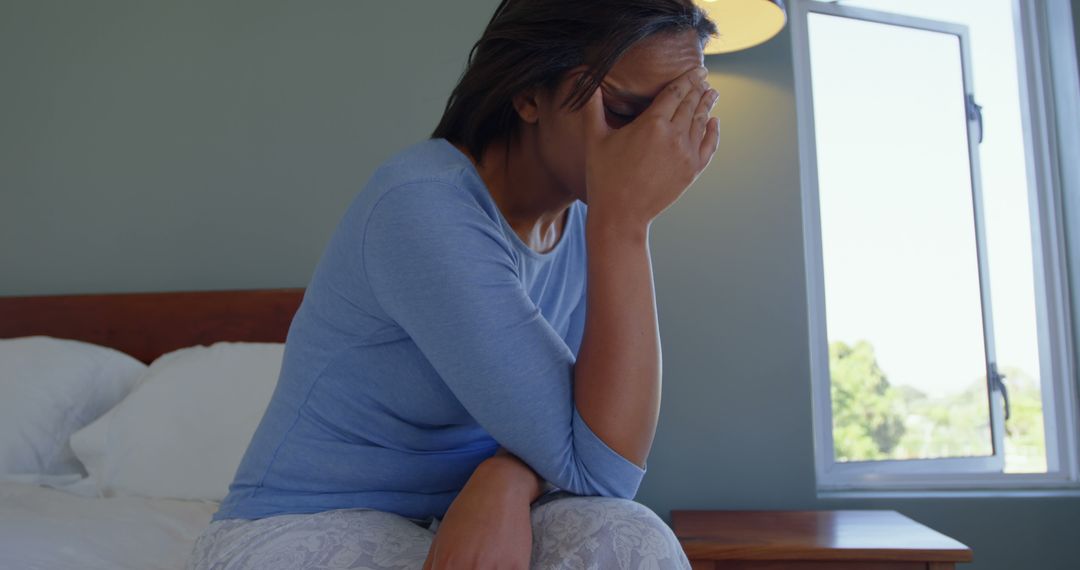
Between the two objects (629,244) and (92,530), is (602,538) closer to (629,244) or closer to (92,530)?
(629,244)

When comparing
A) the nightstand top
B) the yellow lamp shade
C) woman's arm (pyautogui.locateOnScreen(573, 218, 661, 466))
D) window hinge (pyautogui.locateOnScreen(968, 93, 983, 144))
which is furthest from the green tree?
woman's arm (pyautogui.locateOnScreen(573, 218, 661, 466))

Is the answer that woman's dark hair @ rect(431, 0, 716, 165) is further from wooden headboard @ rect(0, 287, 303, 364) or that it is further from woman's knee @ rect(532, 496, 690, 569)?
wooden headboard @ rect(0, 287, 303, 364)

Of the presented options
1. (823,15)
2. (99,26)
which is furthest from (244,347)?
(823,15)

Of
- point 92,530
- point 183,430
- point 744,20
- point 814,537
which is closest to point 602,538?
point 92,530

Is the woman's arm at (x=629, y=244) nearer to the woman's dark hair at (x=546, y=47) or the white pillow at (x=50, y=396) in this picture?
the woman's dark hair at (x=546, y=47)

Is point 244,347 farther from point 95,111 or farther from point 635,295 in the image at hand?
point 635,295

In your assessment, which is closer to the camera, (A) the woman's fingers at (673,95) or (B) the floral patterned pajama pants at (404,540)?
(B) the floral patterned pajama pants at (404,540)

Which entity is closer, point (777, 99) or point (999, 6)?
point (777, 99)

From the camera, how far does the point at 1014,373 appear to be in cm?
227

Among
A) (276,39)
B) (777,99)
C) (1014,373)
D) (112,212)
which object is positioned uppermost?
(276,39)

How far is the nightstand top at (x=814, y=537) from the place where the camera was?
155 cm

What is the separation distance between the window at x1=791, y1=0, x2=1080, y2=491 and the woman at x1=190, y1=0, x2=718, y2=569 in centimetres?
139

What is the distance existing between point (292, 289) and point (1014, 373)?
6.19 feet

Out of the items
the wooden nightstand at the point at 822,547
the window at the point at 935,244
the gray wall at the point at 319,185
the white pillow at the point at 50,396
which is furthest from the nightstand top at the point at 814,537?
the white pillow at the point at 50,396
